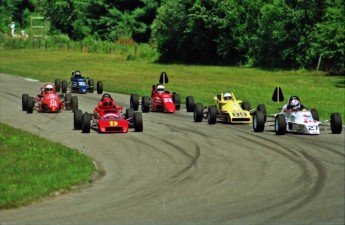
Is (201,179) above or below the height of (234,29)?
below

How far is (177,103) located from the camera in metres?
37.9

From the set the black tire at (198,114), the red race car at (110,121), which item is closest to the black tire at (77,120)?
the red race car at (110,121)

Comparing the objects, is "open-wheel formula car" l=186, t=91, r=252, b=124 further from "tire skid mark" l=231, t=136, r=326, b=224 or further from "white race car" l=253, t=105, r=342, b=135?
"tire skid mark" l=231, t=136, r=326, b=224

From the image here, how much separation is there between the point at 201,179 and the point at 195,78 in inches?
1869

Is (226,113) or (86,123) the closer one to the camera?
(86,123)

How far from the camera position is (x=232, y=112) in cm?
3209

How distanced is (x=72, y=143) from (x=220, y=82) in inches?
1418

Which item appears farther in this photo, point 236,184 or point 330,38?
point 330,38

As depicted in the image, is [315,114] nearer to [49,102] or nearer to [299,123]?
[299,123]

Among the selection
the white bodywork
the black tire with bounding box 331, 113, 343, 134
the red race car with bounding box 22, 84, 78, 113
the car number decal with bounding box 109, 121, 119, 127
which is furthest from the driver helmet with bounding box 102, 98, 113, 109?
the black tire with bounding box 331, 113, 343, 134

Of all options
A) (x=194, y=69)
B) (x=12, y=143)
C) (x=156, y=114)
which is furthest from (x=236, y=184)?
(x=194, y=69)

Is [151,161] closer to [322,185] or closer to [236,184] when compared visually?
[236,184]

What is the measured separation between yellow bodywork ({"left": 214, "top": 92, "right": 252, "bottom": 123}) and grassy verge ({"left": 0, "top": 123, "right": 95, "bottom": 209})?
27.0ft

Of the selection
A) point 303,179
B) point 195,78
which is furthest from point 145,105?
point 195,78
